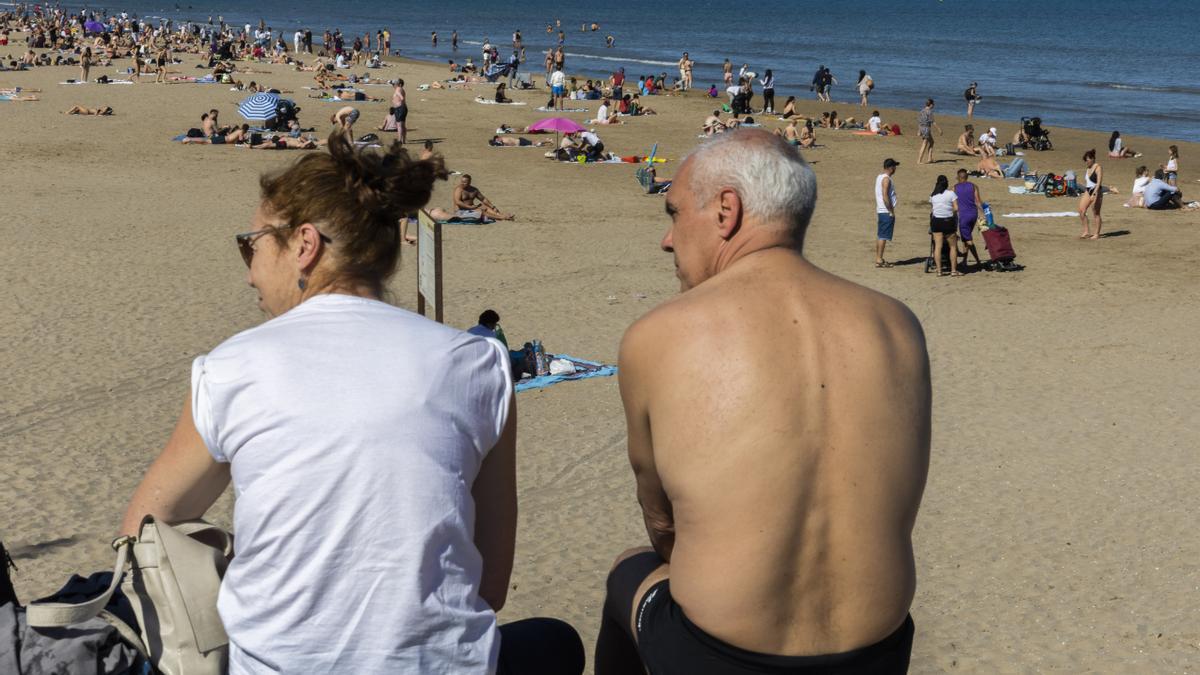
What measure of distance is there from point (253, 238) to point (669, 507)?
3.50 feet

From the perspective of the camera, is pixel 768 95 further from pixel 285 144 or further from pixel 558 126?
pixel 285 144

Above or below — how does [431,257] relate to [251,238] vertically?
below

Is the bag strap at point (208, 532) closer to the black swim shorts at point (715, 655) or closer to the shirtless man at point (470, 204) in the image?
the black swim shorts at point (715, 655)

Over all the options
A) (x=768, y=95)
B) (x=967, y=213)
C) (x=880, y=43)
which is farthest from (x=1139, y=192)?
(x=880, y=43)

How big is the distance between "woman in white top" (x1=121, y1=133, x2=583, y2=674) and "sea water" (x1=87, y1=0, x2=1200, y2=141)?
3696cm

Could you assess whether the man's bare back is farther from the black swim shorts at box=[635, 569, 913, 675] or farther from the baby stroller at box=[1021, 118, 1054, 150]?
the baby stroller at box=[1021, 118, 1054, 150]

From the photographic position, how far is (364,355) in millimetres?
2262

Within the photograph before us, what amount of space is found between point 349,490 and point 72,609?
637 mm

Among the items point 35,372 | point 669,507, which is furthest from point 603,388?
point 669,507

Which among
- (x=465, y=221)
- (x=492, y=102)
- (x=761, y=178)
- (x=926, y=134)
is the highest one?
(x=761, y=178)

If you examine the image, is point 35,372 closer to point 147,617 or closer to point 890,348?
point 147,617

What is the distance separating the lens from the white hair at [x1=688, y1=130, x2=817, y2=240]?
2658mm

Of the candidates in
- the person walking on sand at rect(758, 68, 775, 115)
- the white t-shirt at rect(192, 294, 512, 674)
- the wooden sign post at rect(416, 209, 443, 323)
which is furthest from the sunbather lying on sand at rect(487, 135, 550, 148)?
the white t-shirt at rect(192, 294, 512, 674)

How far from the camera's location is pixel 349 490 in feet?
7.18
